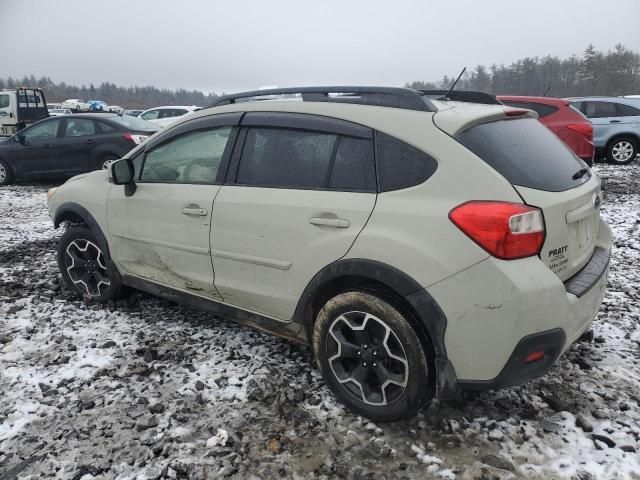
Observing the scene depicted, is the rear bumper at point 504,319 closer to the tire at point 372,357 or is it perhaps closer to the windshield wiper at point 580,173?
the tire at point 372,357

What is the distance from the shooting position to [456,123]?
2430 mm

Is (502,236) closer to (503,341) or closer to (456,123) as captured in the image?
(503,341)

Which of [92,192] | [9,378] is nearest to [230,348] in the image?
[9,378]

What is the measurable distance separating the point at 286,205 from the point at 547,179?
1392 mm

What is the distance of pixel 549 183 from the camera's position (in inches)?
94.3

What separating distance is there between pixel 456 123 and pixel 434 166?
0.27m

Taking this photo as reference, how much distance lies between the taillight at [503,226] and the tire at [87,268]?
118 inches

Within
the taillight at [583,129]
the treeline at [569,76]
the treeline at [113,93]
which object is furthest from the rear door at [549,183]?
the treeline at [113,93]

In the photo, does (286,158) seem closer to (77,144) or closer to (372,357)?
(372,357)

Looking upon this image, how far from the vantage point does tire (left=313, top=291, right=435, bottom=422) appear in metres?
2.39

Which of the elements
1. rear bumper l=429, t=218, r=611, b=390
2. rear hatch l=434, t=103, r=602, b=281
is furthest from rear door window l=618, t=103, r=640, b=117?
rear bumper l=429, t=218, r=611, b=390

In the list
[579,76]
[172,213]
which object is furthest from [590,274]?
[579,76]

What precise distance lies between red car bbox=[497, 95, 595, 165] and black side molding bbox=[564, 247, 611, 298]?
5859 mm

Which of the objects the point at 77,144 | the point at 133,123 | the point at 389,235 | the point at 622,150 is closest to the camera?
the point at 389,235
